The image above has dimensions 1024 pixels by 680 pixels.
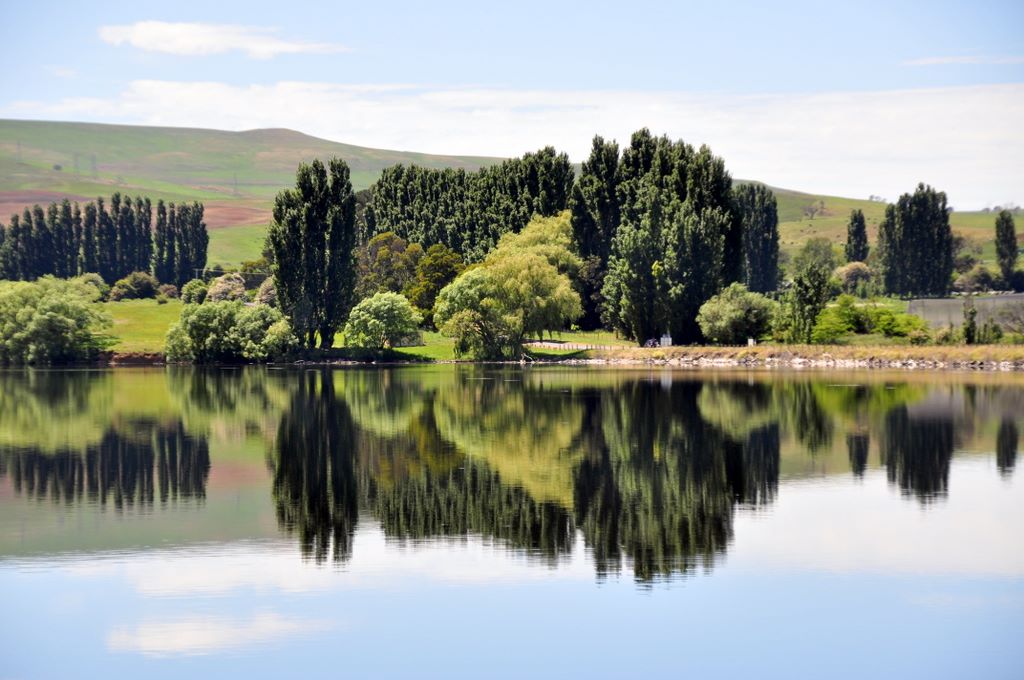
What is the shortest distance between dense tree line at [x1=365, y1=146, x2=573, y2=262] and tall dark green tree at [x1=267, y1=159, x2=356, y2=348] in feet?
60.9

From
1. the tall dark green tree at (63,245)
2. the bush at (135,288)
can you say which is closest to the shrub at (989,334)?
the bush at (135,288)

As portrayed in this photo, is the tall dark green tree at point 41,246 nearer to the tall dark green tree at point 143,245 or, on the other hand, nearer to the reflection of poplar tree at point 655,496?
the tall dark green tree at point 143,245

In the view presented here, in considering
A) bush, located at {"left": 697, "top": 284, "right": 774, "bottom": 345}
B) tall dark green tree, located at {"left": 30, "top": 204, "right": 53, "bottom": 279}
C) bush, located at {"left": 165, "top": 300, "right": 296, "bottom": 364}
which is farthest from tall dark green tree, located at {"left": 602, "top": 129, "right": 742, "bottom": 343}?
tall dark green tree, located at {"left": 30, "top": 204, "right": 53, "bottom": 279}

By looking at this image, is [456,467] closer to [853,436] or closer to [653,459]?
[653,459]

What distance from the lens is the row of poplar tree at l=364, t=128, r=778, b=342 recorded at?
91062 millimetres

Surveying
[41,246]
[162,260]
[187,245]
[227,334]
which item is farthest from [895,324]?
[41,246]

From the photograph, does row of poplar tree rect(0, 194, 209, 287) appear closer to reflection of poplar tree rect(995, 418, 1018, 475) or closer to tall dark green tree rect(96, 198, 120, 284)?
tall dark green tree rect(96, 198, 120, 284)

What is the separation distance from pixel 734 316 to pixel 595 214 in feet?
70.7

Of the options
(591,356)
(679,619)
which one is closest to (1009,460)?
(679,619)

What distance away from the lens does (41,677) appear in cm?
1672

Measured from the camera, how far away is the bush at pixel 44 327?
337 feet

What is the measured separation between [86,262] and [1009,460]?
134 metres

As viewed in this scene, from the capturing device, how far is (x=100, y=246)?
15062 cm

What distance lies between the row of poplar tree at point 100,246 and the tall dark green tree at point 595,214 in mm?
65840
